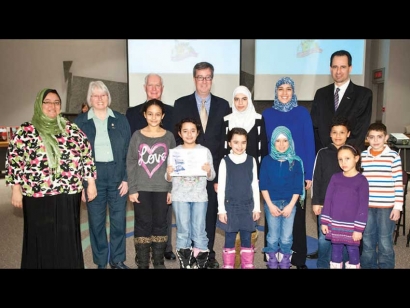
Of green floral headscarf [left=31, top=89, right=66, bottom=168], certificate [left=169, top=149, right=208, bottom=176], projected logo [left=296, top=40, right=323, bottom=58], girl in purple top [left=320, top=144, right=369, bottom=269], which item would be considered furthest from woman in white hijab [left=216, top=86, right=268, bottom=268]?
projected logo [left=296, top=40, right=323, bottom=58]

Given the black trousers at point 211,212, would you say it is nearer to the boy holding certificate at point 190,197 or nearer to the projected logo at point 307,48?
the boy holding certificate at point 190,197

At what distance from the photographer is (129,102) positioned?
905cm

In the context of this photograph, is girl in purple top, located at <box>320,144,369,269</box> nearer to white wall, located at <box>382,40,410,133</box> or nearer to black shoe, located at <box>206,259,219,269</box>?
black shoe, located at <box>206,259,219,269</box>

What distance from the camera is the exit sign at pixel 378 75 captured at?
11.6 meters

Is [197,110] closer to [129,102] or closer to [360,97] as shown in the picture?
[360,97]

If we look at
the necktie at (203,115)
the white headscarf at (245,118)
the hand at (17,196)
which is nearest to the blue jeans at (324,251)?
the white headscarf at (245,118)

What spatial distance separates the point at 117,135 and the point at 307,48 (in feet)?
19.8

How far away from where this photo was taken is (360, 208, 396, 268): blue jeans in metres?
3.29

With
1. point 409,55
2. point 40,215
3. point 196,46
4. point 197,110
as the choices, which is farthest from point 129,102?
point 409,55

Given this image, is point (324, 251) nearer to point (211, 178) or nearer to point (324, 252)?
point (324, 252)

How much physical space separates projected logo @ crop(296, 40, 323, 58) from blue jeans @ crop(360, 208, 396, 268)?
5.73 meters

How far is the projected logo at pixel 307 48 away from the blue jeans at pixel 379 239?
5.73 metres

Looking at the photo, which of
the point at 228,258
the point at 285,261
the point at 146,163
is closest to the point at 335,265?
the point at 285,261

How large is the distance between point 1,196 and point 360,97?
6.82 metres
